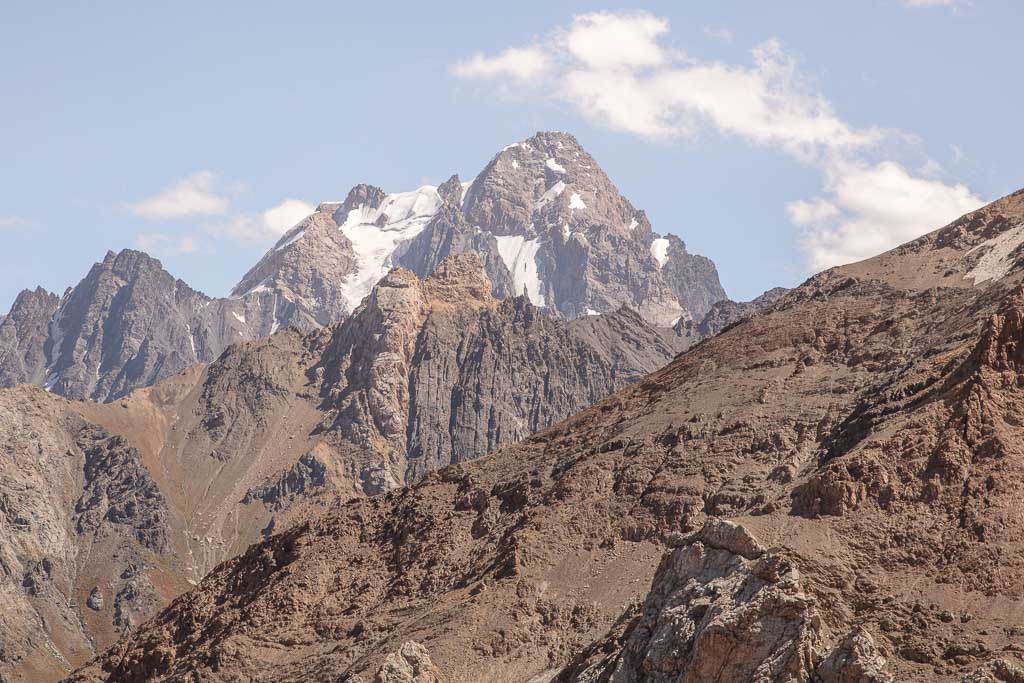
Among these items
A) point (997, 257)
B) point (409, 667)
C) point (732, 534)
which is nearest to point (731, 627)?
point (732, 534)

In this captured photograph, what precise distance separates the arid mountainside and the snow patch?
30 centimetres

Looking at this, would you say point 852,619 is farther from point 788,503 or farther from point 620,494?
point 620,494

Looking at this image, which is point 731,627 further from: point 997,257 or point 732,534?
point 997,257

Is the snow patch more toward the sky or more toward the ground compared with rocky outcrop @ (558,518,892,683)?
more toward the sky

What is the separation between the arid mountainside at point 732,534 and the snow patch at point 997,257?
12.0 inches

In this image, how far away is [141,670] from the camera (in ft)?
398

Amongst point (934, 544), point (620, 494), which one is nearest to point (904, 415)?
point (934, 544)

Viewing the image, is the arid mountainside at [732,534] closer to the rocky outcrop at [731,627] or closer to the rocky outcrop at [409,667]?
the rocky outcrop at [731,627]

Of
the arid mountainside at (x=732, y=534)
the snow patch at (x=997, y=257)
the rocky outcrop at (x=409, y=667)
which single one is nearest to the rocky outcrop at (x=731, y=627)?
the arid mountainside at (x=732, y=534)

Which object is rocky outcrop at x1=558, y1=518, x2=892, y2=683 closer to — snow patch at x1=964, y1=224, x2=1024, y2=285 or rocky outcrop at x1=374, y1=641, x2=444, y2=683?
rocky outcrop at x1=374, y1=641, x2=444, y2=683

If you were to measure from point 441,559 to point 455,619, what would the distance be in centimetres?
1422

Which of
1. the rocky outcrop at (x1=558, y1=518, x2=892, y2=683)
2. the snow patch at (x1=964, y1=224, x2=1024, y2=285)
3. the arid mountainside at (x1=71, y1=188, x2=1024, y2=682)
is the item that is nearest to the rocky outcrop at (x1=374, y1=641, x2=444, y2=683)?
the arid mountainside at (x1=71, y1=188, x2=1024, y2=682)

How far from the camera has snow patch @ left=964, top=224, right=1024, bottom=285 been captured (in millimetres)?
119000

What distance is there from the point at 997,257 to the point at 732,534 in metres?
59.3
